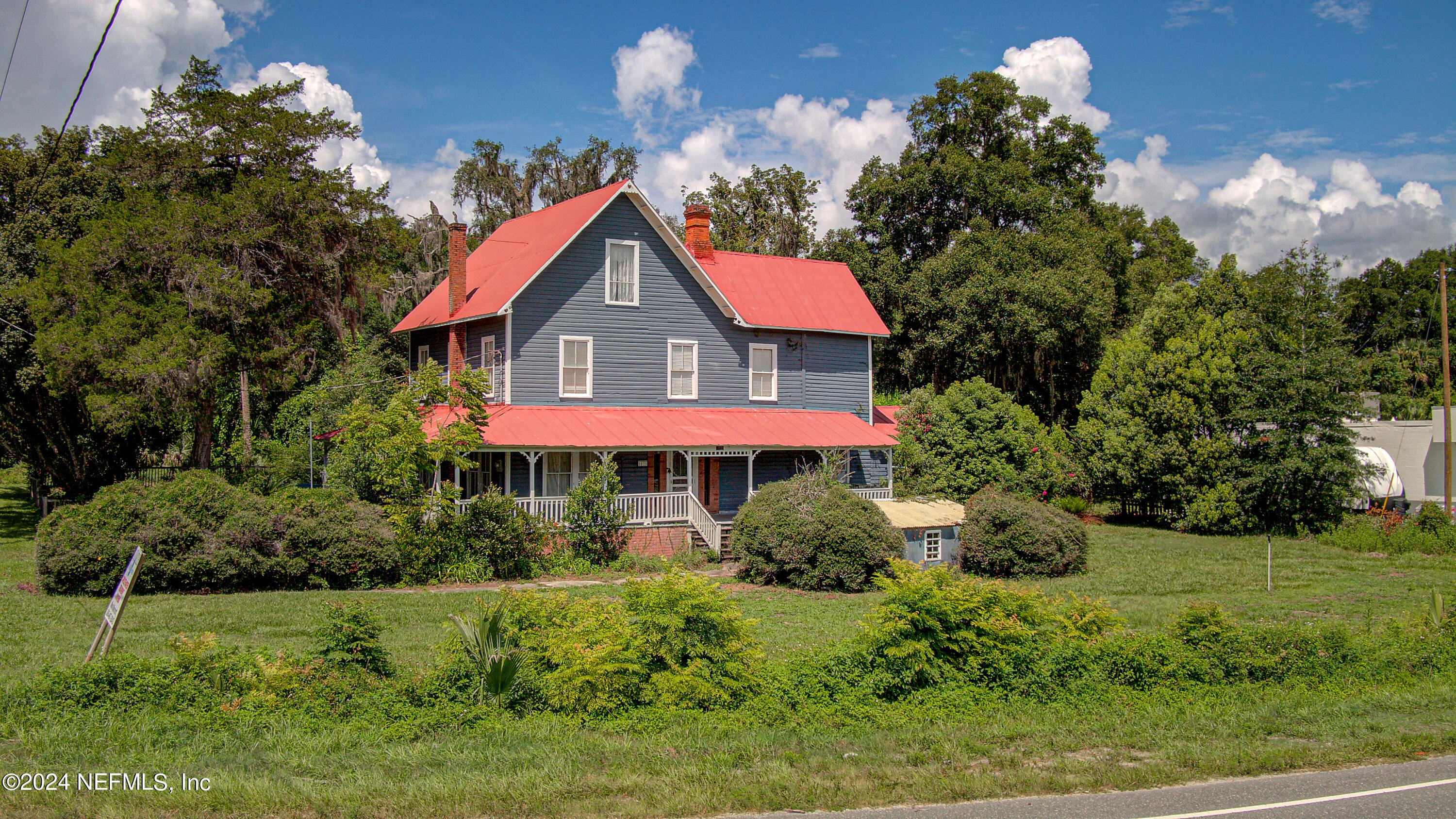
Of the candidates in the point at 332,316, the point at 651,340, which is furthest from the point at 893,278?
the point at 332,316

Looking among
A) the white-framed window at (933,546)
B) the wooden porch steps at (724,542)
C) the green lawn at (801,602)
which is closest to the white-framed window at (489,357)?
the wooden porch steps at (724,542)

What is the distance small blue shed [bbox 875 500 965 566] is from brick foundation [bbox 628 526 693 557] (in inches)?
201

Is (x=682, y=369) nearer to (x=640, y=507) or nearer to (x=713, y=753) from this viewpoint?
(x=640, y=507)

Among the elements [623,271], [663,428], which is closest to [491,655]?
[663,428]

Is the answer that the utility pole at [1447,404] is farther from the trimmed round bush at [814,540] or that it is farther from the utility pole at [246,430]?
the utility pole at [246,430]

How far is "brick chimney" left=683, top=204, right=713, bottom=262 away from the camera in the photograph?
31.0 metres

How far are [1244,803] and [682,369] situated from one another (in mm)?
21853

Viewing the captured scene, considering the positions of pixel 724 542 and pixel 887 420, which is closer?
pixel 724 542

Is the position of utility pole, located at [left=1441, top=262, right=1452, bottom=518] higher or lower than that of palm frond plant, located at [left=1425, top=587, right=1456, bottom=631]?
higher

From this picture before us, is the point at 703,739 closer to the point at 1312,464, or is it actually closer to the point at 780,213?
the point at 1312,464

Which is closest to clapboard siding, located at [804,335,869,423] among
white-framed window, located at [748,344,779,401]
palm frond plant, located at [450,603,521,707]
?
white-framed window, located at [748,344,779,401]

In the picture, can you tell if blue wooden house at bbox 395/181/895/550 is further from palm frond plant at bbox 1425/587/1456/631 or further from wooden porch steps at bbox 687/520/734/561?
palm frond plant at bbox 1425/587/1456/631

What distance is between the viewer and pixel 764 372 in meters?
30.0

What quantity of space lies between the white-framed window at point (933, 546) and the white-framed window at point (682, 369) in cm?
826
